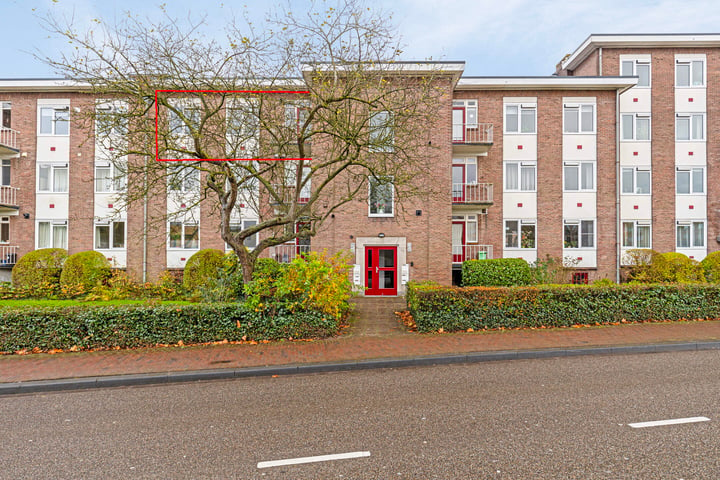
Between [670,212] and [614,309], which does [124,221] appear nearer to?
[614,309]

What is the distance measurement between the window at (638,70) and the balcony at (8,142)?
28.5 m

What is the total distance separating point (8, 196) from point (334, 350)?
1931cm

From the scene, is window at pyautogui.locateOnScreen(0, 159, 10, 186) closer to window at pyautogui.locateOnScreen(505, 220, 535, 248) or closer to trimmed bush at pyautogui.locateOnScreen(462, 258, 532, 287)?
trimmed bush at pyautogui.locateOnScreen(462, 258, 532, 287)

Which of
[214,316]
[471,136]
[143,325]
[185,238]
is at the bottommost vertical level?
[143,325]

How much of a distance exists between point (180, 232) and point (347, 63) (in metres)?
13.1

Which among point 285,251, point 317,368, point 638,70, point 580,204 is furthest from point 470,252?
point 317,368

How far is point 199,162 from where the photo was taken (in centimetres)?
991

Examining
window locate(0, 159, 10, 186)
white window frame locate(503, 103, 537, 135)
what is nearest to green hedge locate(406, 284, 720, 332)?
white window frame locate(503, 103, 537, 135)

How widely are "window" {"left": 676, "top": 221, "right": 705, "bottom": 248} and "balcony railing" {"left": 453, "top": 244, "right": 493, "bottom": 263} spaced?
30.1 feet

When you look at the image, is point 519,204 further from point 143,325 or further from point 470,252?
point 143,325

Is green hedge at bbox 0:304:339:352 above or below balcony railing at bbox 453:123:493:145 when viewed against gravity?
below

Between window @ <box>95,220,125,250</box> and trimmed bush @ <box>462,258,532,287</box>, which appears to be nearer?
trimmed bush @ <box>462,258,532,287</box>

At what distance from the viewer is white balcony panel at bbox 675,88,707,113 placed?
64.0 feet

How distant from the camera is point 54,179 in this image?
19.0 m
